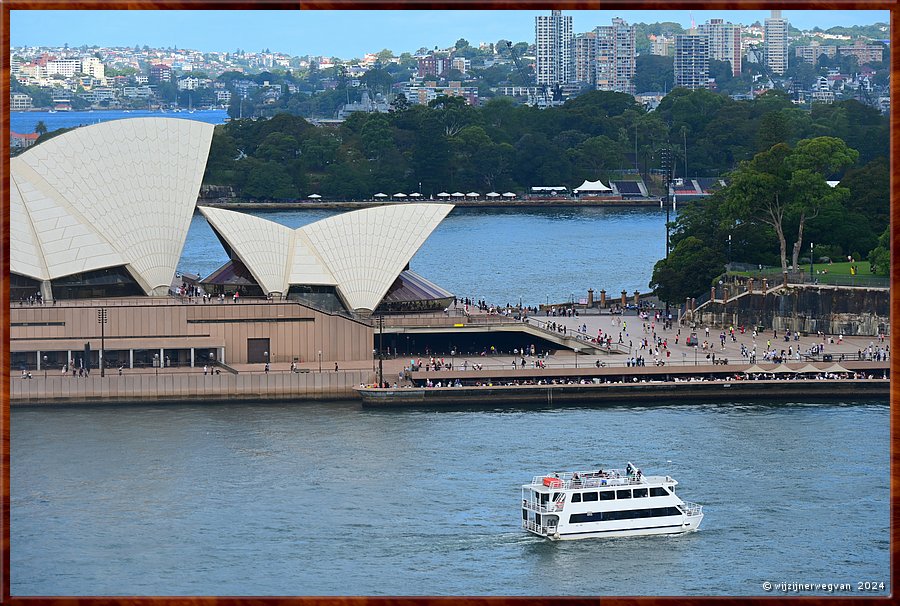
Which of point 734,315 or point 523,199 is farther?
point 523,199

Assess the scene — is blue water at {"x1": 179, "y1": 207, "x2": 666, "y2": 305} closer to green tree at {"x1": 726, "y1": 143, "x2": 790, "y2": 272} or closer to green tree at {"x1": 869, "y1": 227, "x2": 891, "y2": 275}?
green tree at {"x1": 726, "y1": 143, "x2": 790, "y2": 272}

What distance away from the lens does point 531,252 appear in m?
75.6

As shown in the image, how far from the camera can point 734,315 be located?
148 ft

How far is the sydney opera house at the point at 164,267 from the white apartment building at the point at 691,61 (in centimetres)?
15121

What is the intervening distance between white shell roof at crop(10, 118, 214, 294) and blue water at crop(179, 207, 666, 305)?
615 inches

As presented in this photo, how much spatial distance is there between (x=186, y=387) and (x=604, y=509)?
48.3 ft

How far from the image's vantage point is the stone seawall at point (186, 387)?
36.6 meters

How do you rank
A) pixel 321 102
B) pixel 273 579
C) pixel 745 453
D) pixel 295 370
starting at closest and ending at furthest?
pixel 273 579, pixel 745 453, pixel 295 370, pixel 321 102

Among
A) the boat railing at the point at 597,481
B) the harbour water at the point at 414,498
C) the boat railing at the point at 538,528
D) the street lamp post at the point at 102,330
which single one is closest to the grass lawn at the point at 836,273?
the harbour water at the point at 414,498

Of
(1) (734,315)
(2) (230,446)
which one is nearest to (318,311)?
(2) (230,446)

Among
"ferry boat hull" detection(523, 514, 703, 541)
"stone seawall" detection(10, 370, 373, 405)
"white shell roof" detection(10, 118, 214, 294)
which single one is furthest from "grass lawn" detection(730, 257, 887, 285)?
"ferry boat hull" detection(523, 514, 703, 541)

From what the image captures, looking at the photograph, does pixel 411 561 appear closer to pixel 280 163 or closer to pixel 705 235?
pixel 705 235

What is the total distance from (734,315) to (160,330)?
15.8 meters

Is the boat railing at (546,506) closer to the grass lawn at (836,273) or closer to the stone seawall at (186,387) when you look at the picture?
the stone seawall at (186,387)
